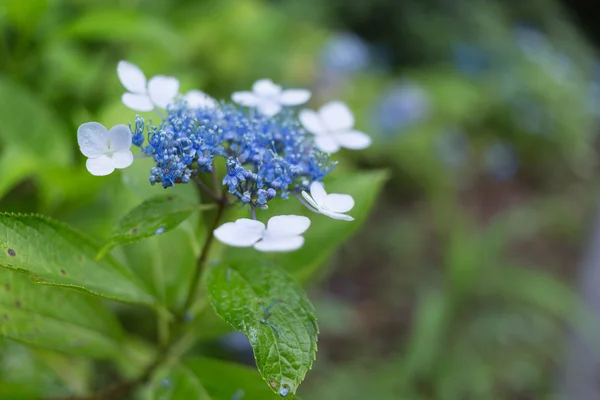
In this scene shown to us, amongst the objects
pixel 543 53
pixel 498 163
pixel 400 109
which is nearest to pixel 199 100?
pixel 400 109

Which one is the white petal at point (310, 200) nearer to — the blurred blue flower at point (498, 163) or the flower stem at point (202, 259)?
the flower stem at point (202, 259)

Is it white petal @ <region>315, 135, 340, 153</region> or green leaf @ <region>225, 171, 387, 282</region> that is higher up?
white petal @ <region>315, 135, 340, 153</region>

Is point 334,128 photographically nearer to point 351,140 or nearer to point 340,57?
point 351,140

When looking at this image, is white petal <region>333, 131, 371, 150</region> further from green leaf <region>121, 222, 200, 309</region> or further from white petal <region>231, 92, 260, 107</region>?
green leaf <region>121, 222, 200, 309</region>

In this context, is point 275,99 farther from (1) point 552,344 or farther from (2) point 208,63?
(1) point 552,344

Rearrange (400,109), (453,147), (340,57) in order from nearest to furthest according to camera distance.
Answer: (340,57) < (400,109) < (453,147)

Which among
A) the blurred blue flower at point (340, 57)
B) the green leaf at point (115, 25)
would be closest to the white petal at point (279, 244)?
the green leaf at point (115, 25)

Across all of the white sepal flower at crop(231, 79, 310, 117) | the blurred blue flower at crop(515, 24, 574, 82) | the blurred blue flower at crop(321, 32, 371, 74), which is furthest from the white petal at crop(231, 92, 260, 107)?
the blurred blue flower at crop(515, 24, 574, 82)
